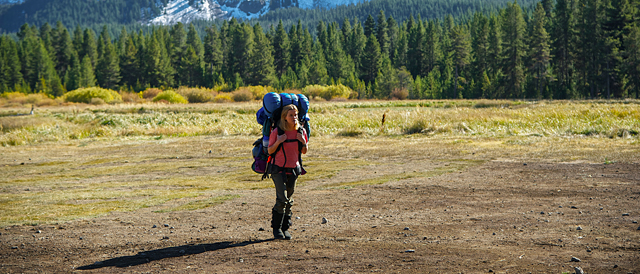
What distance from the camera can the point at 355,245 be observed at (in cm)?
692

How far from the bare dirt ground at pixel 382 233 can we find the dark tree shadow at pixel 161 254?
0.05ft

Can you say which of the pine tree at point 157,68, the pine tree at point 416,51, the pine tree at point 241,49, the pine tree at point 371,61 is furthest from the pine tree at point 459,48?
the pine tree at point 157,68

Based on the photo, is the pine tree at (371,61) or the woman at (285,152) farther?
the pine tree at (371,61)

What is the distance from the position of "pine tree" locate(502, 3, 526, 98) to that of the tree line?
0.65 ft

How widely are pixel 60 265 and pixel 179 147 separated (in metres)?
20.3

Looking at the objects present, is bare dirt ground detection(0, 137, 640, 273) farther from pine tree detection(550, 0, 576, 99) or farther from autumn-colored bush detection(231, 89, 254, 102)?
autumn-colored bush detection(231, 89, 254, 102)

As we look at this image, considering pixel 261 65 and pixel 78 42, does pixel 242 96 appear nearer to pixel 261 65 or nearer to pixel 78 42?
pixel 261 65

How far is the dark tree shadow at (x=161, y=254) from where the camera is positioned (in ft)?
20.3

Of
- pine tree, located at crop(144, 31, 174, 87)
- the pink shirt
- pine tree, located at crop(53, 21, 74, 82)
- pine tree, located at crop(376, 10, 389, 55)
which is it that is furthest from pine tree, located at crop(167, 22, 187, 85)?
the pink shirt

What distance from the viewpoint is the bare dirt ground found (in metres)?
5.98

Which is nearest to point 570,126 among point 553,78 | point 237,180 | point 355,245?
point 237,180

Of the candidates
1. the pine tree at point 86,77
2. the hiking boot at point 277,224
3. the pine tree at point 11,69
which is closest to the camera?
the hiking boot at point 277,224

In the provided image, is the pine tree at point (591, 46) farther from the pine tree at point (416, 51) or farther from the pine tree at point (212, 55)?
the pine tree at point (212, 55)

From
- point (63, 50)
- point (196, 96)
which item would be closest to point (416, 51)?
point (196, 96)
